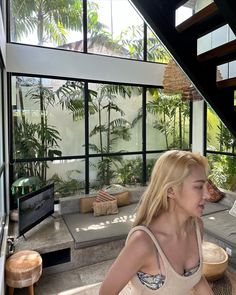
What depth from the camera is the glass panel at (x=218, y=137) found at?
5.23 metres

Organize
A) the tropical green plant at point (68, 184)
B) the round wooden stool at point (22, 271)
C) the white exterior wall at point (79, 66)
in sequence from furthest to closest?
the tropical green plant at point (68, 184)
the white exterior wall at point (79, 66)
the round wooden stool at point (22, 271)

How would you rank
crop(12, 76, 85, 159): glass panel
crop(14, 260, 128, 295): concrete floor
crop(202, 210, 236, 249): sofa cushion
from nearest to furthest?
crop(14, 260, 128, 295): concrete floor
crop(202, 210, 236, 249): sofa cushion
crop(12, 76, 85, 159): glass panel

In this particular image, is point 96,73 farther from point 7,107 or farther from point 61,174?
point 61,174

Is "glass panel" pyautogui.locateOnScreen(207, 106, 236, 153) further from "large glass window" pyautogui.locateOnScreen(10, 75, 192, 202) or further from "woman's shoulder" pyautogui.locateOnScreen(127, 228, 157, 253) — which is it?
"woman's shoulder" pyautogui.locateOnScreen(127, 228, 157, 253)

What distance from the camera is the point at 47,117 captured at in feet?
14.9

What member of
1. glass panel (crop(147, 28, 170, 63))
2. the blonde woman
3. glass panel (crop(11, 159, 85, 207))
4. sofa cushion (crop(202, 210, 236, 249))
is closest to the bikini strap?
the blonde woman

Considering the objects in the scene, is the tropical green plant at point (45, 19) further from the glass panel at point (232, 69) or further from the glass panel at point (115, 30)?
the glass panel at point (232, 69)

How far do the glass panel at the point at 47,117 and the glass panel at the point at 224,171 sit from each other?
2.97m

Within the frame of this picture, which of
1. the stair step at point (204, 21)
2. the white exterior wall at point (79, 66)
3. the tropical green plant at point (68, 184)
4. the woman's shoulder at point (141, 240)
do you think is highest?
the white exterior wall at point (79, 66)

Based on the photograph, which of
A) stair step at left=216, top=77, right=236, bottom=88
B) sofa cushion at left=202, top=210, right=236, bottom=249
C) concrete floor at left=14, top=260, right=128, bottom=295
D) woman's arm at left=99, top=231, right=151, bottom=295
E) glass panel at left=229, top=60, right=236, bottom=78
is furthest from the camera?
glass panel at left=229, top=60, right=236, bottom=78

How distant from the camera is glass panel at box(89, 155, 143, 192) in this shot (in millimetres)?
5020

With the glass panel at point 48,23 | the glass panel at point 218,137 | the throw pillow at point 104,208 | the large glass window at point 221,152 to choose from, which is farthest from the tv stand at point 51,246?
the glass panel at point 218,137

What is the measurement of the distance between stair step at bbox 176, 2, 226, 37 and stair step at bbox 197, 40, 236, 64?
5.4 inches

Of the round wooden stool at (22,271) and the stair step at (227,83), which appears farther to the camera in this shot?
the round wooden stool at (22,271)
